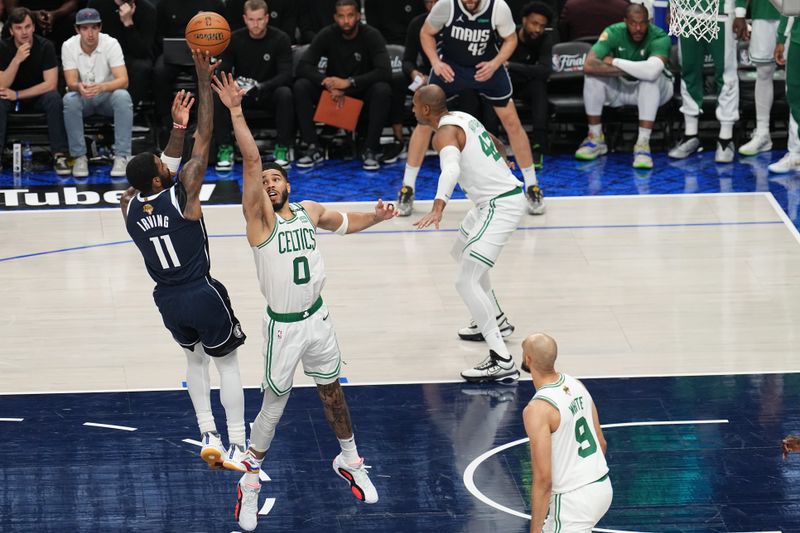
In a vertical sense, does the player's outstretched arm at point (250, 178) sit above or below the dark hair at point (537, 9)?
above

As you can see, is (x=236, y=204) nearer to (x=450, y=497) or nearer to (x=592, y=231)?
(x=592, y=231)

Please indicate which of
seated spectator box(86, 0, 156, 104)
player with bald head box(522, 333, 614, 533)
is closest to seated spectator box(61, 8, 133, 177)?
seated spectator box(86, 0, 156, 104)

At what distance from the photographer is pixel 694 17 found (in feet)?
42.6

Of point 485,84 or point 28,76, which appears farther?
point 28,76

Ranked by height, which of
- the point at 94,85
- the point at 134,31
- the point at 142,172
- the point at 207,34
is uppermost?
the point at 207,34

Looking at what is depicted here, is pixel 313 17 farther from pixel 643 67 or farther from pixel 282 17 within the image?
pixel 643 67

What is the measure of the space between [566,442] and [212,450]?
2.28 m

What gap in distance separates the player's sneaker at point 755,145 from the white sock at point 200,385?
8479 millimetres

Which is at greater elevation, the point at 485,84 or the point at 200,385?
the point at 485,84

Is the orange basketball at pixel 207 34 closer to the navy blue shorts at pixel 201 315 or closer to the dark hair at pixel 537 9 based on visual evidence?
the navy blue shorts at pixel 201 315

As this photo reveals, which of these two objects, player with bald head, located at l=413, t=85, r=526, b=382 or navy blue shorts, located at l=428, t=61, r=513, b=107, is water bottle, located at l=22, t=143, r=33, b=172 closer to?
navy blue shorts, located at l=428, t=61, r=513, b=107

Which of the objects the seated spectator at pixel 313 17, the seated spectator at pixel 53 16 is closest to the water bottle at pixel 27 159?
the seated spectator at pixel 53 16

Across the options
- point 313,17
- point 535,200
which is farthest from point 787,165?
point 313,17

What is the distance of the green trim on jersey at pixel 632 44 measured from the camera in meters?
14.1
